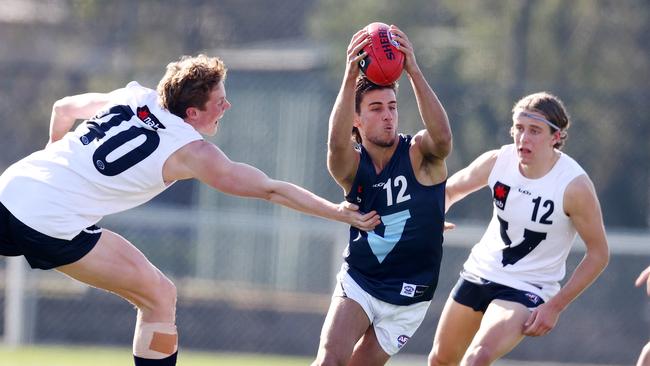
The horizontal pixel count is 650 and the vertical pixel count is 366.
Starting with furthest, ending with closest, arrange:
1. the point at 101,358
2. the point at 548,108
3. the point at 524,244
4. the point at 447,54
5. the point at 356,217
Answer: the point at 447,54 → the point at 101,358 → the point at 524,244 → the point at 548,108 → the point at 356,217

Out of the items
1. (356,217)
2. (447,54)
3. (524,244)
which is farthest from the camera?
(447,54)

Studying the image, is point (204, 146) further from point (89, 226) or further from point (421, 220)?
point (421, 220)

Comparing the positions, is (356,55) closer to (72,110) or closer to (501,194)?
(501,194)

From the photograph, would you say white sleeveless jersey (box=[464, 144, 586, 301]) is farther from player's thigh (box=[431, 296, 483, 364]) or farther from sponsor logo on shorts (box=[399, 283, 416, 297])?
sponsor logo on shorts (box=[399, 283, 416, 297])

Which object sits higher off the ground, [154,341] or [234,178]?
[234,178]

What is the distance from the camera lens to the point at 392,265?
5.90m

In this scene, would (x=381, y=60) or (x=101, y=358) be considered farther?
(x=101, y=358)

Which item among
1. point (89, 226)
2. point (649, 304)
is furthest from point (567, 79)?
point (89, 226)

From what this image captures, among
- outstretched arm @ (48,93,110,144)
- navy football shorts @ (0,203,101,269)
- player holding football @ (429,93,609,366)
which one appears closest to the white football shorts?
player holding football @ (429,93,609,366)

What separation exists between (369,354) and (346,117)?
46.7 inches

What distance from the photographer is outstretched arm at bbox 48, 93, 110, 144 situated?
6109 millimetres

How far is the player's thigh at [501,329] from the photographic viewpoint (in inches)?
235

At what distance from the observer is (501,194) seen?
632 centimetres

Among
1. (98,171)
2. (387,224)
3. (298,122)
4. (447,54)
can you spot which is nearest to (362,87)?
(387,224)
